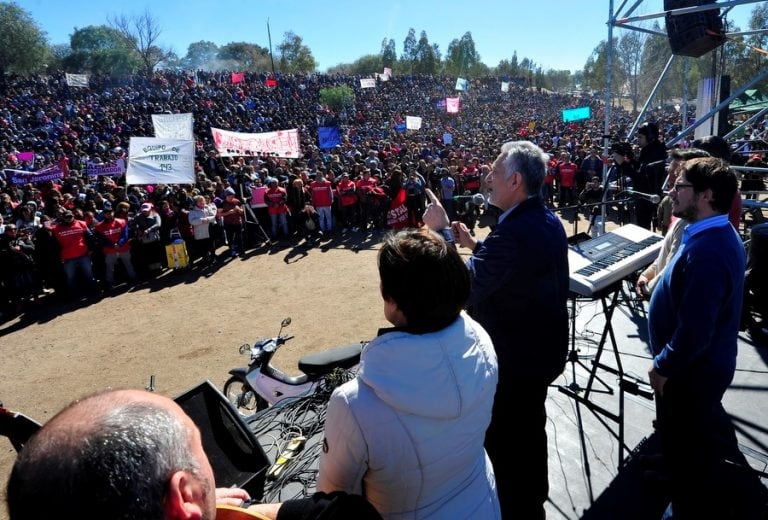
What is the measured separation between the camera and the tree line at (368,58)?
42938mm

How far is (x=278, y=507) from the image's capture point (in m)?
1.23

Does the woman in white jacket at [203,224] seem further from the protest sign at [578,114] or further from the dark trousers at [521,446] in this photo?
the protest sign at [578,114]

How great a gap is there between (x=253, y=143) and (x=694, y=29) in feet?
33.8

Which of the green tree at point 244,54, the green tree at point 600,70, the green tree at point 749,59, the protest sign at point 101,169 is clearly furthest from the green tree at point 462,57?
the protest sign at point 101,169

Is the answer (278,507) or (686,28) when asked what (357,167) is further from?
(278,507)

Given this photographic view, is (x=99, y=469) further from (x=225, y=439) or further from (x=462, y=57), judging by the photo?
(x=462, y=57)

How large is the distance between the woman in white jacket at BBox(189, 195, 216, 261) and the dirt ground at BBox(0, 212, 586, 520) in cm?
71

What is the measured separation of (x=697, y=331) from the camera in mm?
2100

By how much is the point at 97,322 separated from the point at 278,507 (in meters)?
7.37

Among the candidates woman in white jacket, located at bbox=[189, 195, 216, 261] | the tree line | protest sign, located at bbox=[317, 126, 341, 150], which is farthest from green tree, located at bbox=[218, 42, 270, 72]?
woman in white jacket, located at bbox=[189, 195, 216, 261]

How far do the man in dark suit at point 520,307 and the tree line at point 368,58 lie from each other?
94.7 ft

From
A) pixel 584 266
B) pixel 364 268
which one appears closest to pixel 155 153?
pixel 364 268

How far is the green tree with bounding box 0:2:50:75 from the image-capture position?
43062mm

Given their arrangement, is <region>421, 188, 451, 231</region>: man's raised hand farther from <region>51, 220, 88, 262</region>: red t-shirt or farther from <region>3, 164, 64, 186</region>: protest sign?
<region>3, 164, 64, 186</region>: protest sign
